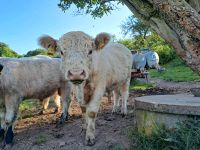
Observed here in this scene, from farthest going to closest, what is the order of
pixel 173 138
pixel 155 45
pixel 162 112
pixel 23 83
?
pixel 155 45 → pixel 23 83 → pixel 162 112 → pixel 173 138

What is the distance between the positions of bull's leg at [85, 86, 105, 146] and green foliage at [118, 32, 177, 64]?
101 ft

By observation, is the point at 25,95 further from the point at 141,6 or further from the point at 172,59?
the point at 172,59

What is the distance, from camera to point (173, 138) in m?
5.56

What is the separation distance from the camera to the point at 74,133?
7.75 meters

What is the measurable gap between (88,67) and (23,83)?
7.89 feet

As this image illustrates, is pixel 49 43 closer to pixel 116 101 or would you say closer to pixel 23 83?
pixel 23 83

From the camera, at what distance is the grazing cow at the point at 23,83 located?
8.08 metres

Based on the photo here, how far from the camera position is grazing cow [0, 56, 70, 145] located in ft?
26.5

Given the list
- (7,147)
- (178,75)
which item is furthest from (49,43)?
(178,75)

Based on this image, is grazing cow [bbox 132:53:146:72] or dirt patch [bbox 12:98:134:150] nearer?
dirt patch [bbox 12:98:134:150]

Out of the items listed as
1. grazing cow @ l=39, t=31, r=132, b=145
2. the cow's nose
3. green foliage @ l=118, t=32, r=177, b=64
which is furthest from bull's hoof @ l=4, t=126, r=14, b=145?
green foliage @ l=118, t=32, r=177, b=64

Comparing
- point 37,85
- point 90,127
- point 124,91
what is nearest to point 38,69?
point 37,85

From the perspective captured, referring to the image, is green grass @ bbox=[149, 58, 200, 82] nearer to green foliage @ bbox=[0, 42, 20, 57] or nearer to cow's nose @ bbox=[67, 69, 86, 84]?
cow's nose @ bbox=[67, 69, 86, 84]

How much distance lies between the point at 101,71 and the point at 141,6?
2.10m
